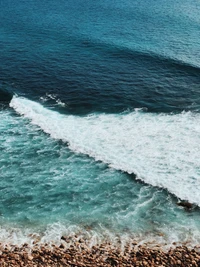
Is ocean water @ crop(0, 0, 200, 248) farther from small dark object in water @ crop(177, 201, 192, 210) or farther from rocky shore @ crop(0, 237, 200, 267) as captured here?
rocky shore @ crop(0, 237, 200, 267)

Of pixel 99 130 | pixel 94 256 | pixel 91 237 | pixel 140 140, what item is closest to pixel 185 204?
pixel 91 237

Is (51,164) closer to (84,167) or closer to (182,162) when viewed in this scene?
(84,167)

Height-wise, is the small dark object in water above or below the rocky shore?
above

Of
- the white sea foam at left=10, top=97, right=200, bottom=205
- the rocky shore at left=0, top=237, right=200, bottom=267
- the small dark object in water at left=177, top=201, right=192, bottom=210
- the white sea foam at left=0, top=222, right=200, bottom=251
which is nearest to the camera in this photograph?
the rocky shore at left=0, top=237, right=200, bottom=267

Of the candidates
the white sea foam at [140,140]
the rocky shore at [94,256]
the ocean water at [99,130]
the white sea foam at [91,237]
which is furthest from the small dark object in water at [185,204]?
the rocky shore at [94,256]

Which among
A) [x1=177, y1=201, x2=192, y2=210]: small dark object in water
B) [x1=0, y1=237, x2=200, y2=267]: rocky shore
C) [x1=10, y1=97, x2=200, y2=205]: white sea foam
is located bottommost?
[x1=0, y1=237, x2=200, y2=267]: rocky shore

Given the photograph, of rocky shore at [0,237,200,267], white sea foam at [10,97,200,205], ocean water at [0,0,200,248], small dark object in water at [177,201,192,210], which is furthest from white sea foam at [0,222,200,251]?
white sea foam at [10,97,200,205]

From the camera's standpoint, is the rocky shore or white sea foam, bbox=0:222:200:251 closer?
the rocky shore

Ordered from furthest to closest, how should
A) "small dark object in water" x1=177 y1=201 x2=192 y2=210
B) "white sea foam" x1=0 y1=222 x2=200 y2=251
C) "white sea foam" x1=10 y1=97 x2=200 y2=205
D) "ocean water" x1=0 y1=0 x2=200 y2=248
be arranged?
1. "white sea foam" x1=10 y1=97 x2=200 y2=205
2. "small dark object in water" x1=177 y1=201 x2=192 y2=210
3. "ocean water" x1=0 y1=0 x2=200 y2=248
4. "white sea foam" x1=0 y1=222 x2=200 y2=251
